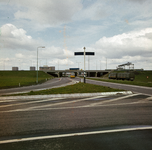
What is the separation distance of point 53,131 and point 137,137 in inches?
116

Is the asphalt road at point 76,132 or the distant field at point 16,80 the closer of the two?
the asphalt road at point 76,132

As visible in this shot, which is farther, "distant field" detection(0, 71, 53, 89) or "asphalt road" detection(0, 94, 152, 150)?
"distant field" detection(0, 71, 53, 89)

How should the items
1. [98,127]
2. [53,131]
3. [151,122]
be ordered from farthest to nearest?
[151,122], [98,127], [53,131]

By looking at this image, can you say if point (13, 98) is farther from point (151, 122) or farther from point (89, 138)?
point (151, 122)

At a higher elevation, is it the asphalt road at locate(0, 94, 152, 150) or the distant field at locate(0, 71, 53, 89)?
the asphalt road at locate(0, 94, 152, 150)

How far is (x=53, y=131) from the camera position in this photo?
16.5 ft

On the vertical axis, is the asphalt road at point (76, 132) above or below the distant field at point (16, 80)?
above

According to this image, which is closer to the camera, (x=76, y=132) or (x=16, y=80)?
(x=76, y=132)

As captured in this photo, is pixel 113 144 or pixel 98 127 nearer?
pixel 113 144

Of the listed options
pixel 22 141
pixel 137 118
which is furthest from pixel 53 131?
pixel 137 118

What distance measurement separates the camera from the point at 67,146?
3900 millimetres

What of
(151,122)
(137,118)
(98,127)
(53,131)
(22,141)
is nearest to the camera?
(22,141)

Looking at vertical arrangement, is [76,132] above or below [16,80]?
above

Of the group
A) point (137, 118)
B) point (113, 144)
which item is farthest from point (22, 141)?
point (137, 118)
